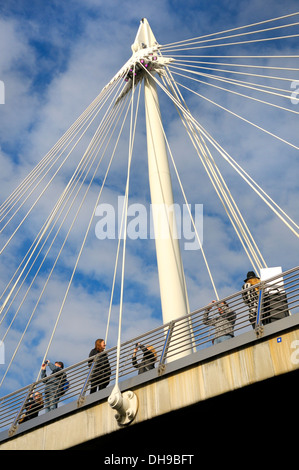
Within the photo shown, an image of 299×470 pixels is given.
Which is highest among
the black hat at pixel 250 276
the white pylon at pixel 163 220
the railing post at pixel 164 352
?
the white pylon at pixel 163 220

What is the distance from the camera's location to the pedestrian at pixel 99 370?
9891mm

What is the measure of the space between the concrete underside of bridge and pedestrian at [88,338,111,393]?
447 mm

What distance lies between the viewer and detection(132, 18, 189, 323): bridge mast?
12570 mm

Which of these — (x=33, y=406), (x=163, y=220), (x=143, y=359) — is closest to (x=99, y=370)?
(x=143, y=359)

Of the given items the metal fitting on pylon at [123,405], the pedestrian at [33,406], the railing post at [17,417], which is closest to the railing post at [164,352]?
the metal fitting on pylon at [123,405]

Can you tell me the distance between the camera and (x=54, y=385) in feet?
36.3

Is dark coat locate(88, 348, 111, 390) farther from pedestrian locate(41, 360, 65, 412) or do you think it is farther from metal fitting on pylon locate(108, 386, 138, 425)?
metal fitting on pylon locate(108, 386, 138, 425)

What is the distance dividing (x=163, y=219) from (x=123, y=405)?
219 inches

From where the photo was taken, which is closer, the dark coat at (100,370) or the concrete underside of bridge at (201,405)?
the concrete underside of bridge at (201,405)

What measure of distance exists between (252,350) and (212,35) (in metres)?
9.80

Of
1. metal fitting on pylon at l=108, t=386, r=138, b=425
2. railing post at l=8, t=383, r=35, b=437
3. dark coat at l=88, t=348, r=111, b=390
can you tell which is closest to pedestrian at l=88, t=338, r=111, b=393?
dark coat at l=88, t=348, r=111, b=390

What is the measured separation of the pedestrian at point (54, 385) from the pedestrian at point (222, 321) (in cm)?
340

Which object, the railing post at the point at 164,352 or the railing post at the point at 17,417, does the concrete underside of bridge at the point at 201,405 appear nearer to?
the railing post at the point at 164,352
